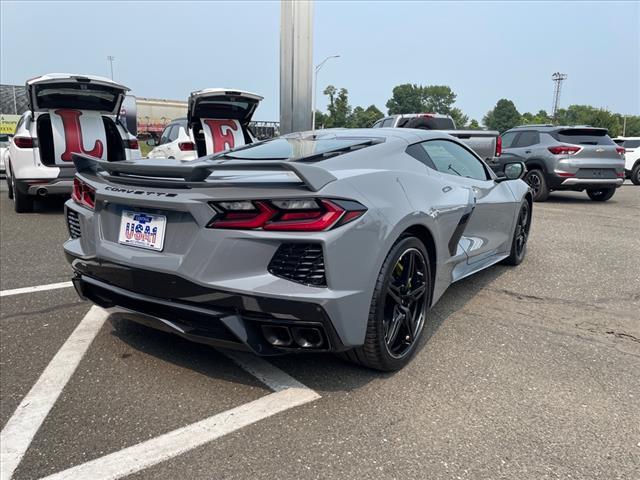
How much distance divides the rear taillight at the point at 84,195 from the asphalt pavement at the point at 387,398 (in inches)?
34.9

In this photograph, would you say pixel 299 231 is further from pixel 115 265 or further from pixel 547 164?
pixel 547 164

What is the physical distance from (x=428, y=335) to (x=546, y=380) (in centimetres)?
80

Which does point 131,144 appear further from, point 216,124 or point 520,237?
point 520,237

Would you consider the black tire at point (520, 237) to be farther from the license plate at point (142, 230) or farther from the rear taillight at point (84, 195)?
the rear taillight at point (84, 195)

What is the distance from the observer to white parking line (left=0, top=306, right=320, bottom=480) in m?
2.08

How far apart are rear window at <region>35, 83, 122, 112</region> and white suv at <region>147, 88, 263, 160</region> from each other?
1409 millimetres

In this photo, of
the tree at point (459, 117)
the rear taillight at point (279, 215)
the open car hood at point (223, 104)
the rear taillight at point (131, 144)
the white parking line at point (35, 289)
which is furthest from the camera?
the tree at point (459, 117)

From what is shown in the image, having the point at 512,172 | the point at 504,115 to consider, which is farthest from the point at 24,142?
the point at 504,115

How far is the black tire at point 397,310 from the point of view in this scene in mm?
2631

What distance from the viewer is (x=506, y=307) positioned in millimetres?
4051

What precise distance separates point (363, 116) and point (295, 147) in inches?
3648

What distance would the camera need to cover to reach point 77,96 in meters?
7.96

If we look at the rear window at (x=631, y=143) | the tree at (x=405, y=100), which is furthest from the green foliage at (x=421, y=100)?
the rear window at (x=631, y=143)

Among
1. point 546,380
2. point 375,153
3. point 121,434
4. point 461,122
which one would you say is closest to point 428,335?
point 546,380
